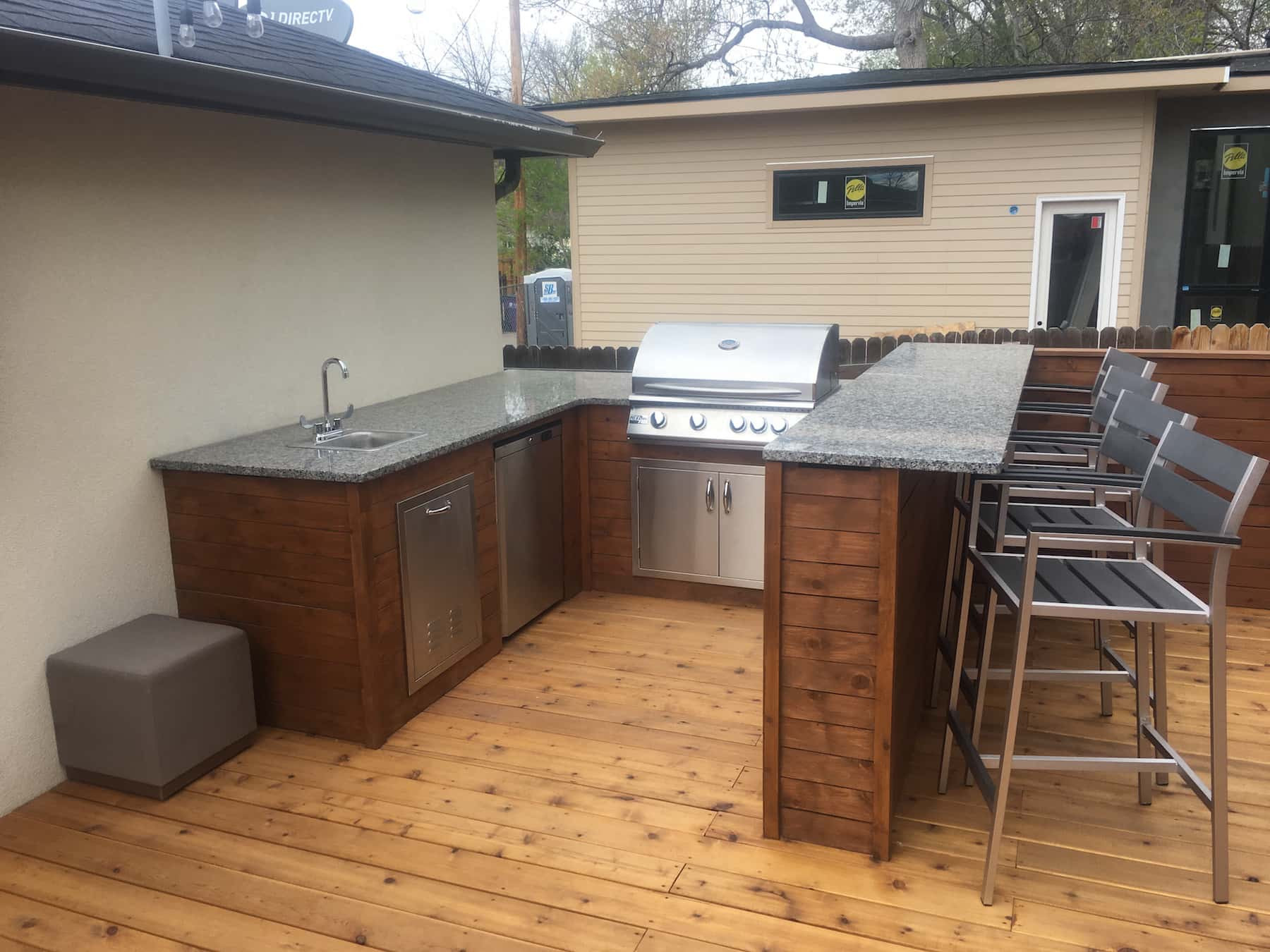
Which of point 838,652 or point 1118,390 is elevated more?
point 1118,390

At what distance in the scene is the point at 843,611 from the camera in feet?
8.02

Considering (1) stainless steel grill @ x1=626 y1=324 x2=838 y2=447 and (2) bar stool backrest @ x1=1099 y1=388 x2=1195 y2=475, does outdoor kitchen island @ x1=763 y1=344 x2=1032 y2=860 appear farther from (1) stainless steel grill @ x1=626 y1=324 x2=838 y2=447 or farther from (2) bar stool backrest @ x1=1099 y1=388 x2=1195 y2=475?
(1) stainless steel grill @ x1=626 y1=324 x2=838 y2=447

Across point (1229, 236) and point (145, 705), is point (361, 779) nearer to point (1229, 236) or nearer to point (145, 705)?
point (145, 705)

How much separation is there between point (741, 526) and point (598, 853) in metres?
1.99

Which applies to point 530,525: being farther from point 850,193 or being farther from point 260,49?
point 850,193

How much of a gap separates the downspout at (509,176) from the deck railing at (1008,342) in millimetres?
1215

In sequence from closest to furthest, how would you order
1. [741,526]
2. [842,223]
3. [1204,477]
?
[1204,477] < [741,526] < [842,223]

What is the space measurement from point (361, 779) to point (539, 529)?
1.49m

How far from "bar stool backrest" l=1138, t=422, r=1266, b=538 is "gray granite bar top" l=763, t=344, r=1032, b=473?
14.7 inches

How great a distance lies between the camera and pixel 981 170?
7949mm

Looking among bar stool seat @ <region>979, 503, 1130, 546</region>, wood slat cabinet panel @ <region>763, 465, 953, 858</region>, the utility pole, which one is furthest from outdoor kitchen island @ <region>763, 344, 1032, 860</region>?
the utility pole

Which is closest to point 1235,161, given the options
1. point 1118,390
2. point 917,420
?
point 1118,390

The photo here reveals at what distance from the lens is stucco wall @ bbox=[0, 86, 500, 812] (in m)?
2.79

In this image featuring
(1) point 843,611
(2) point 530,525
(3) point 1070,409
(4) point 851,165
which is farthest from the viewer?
(4) point 851,165
